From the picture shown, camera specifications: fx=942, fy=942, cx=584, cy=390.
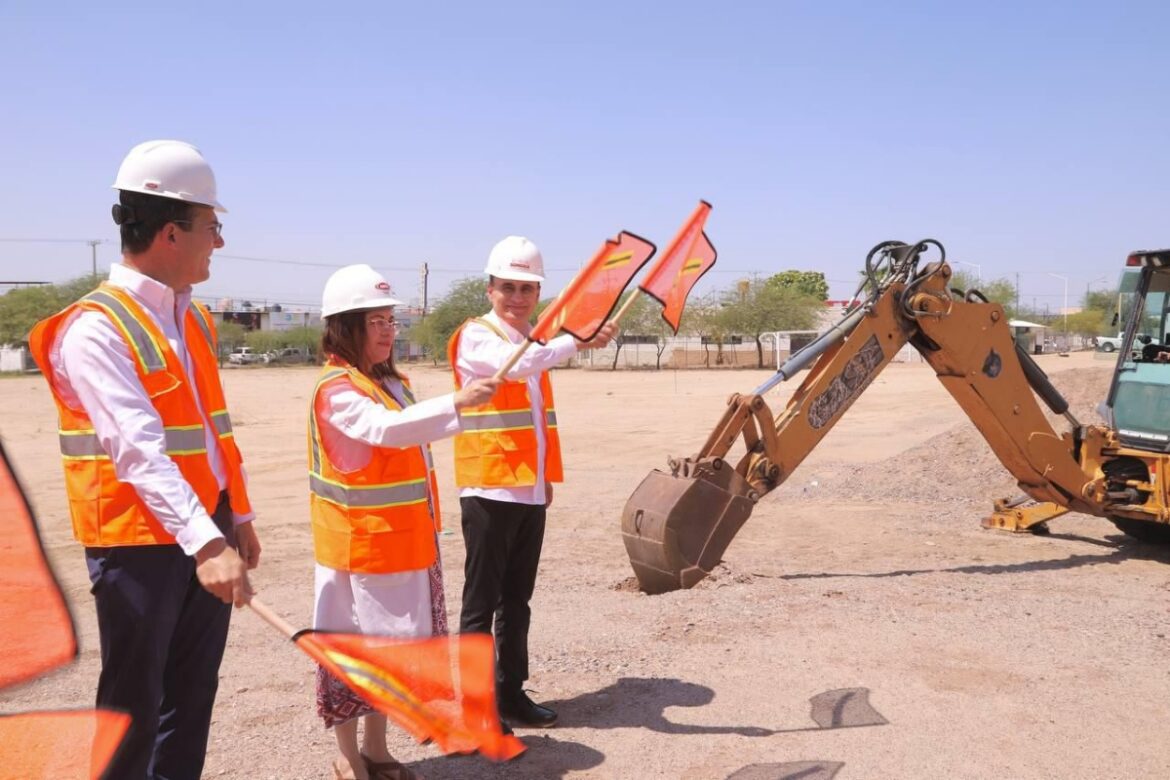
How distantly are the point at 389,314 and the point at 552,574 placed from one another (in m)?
4.25

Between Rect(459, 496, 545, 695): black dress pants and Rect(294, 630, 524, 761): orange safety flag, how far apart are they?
0.47 m

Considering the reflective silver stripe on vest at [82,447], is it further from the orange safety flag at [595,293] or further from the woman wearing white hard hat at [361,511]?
the orange safety flag at [595,293]

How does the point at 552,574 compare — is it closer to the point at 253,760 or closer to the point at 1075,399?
the point at 253,760

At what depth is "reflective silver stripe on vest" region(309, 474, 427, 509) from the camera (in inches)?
130

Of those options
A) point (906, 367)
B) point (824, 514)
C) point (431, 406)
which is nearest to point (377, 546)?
point (431, 406)

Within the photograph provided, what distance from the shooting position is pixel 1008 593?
21.1ft

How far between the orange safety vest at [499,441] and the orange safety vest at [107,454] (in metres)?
1.39

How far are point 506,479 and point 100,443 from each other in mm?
1796

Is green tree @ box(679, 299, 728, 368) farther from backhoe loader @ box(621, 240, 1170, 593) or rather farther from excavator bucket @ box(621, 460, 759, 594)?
excavator bucket @ box(621, 460, 759, 594)

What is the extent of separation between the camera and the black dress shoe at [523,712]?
4.17 m

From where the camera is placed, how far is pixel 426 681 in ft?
10.8

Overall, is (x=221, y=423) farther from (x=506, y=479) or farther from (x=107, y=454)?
(x=506, y=479)

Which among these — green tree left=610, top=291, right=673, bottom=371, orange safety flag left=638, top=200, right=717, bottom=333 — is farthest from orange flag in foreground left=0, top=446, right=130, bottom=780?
green tree left=610, top=291, right=673, bottom=371

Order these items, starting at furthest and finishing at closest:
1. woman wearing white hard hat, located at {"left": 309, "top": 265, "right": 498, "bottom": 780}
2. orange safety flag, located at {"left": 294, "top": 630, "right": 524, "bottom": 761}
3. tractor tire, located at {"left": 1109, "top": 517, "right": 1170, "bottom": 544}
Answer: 1. tractor tire, located at {"left": 1109, "top": 517, "right": 1170, "bottom": 544}
2. woman wearing white hard hat, located at {"left": 309, "top": 265, "right": 498, "bottom": 780}
3. orange safety flag, located at {"left": 294, "top": 630, "right": 524, "bottom": 761}
